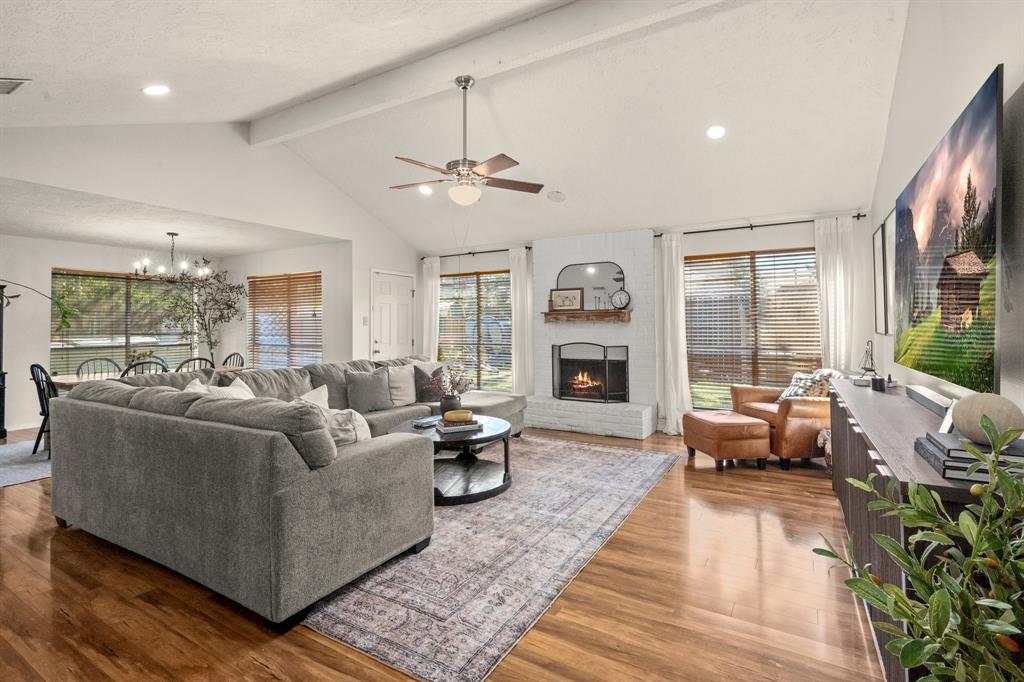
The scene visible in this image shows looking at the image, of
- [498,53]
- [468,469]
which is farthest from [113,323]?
[498,53]

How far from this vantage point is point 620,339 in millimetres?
6199

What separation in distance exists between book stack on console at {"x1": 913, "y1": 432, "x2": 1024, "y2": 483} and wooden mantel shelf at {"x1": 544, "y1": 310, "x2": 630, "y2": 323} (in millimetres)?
4732

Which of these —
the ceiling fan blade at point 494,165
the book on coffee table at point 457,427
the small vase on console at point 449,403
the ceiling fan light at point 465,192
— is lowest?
the book on coffee table at point 457,427

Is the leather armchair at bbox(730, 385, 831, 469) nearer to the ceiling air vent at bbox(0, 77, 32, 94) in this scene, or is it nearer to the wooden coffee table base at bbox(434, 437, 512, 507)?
the wooden coffee table base at bbox(434, 437, 512, 507)

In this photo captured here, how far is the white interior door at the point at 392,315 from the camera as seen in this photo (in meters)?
7.15

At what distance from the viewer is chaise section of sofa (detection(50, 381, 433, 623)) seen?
2094mm

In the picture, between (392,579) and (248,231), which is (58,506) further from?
(248,231)

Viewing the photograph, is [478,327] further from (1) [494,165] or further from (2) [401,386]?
(1) [494,165]

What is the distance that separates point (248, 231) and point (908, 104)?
249 inches

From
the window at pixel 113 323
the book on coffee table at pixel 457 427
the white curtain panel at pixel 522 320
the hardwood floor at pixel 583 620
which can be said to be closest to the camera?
the hardwood floor at pixel 583 620

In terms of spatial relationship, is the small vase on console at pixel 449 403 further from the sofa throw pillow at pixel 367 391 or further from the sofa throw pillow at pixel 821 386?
the sofa throw pillow at pixel 821 386

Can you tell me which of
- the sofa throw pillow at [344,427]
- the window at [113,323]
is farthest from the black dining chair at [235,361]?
the sofa throw pillow at [344,427]

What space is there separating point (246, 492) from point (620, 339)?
4766 mm

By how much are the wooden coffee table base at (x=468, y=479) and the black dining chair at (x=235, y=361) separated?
472 cm
